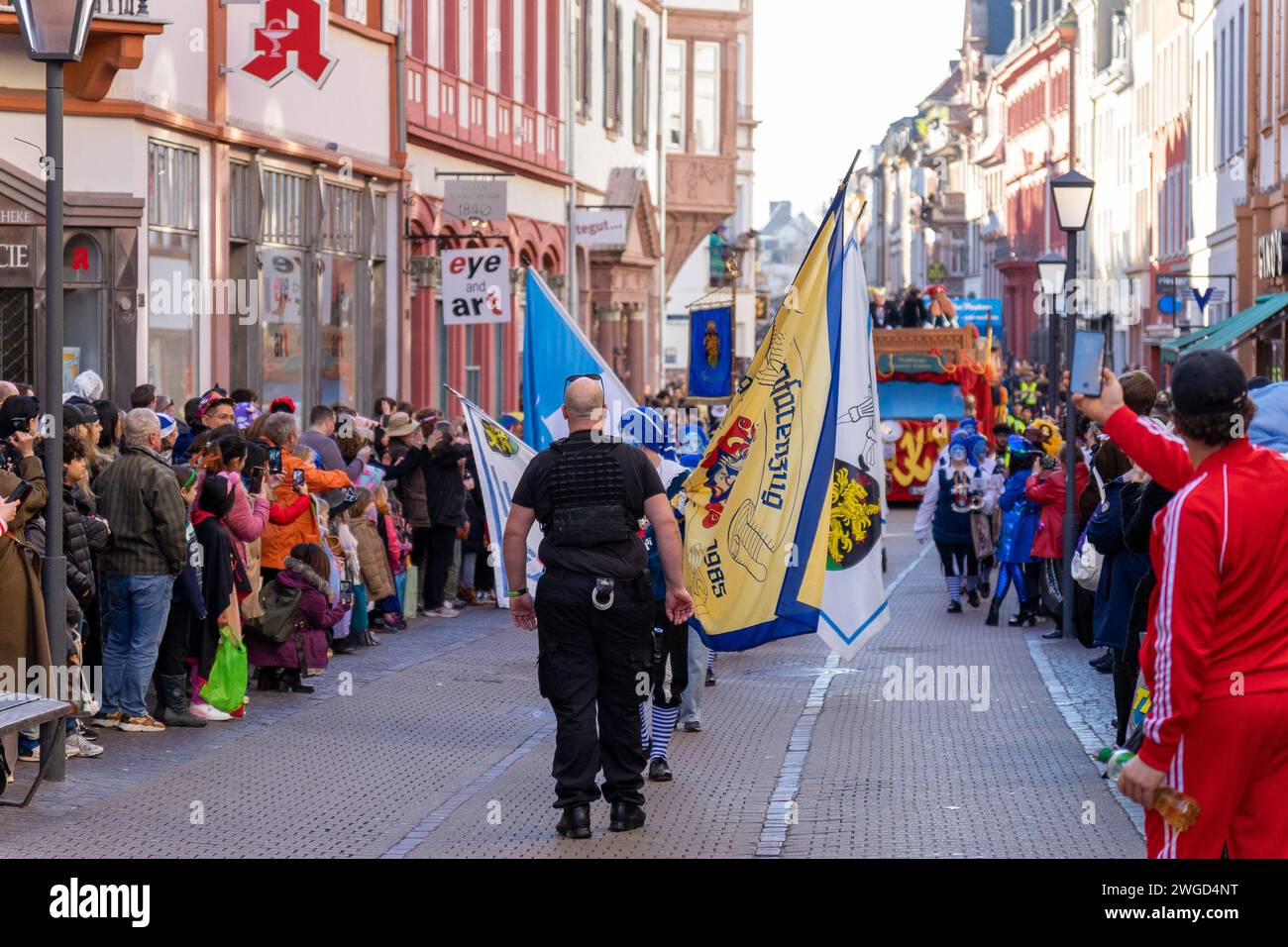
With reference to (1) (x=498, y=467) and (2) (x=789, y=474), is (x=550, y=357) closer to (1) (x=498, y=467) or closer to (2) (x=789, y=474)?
(1) (x=498, y=467)

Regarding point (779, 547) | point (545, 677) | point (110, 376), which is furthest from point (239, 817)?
point (110, 376)

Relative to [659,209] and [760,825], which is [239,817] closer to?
[760,825]

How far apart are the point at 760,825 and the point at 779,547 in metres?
2.23

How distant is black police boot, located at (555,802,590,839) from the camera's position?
9492mm

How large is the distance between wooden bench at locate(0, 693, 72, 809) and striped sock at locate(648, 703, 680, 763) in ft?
9.27

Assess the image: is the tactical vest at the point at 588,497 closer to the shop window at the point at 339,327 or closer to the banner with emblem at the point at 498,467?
the banner with emblem at the point at 498,467

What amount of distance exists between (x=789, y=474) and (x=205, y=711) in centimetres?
367

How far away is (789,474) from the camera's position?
11.7 metres

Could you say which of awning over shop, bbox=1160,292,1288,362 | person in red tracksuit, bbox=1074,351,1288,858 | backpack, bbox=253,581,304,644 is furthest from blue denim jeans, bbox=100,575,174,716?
awning over shop, bbox=1160,292,1288,362

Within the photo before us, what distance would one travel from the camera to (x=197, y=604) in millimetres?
12570
